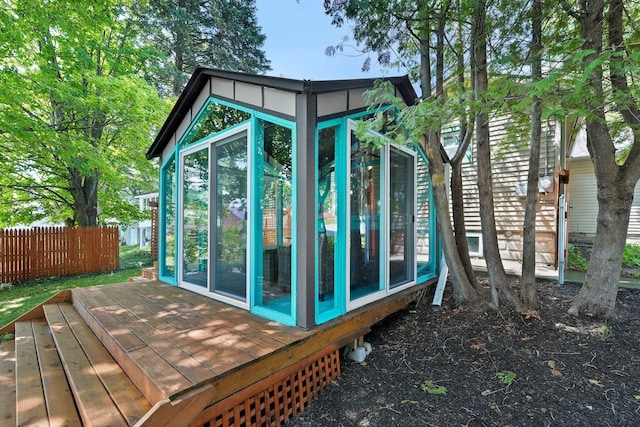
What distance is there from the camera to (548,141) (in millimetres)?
6512

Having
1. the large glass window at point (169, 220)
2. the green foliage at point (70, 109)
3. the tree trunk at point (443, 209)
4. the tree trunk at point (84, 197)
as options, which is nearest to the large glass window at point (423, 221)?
the tree trunk at point (443, 209)

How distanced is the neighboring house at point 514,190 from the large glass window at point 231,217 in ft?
14.2

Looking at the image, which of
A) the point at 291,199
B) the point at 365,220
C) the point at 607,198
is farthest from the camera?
the point at 365,220

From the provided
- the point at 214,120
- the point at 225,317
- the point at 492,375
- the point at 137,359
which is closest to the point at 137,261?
the point at 214,120

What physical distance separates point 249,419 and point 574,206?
10307 millimetres

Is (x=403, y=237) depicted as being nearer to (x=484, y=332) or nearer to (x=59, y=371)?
(x=484, y=332)

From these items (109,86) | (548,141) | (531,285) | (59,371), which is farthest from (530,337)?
(109,86)

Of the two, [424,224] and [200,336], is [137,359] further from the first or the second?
[424,224]

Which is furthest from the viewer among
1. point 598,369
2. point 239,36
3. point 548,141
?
point 239,36

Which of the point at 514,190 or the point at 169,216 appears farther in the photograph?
the point at 514,190

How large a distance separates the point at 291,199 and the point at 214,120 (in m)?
1.76

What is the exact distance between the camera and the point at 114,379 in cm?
214

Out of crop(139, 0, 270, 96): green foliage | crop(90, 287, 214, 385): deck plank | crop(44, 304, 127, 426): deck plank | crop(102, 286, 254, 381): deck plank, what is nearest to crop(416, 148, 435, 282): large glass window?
crop(102, 286, 254, 381): deck plank

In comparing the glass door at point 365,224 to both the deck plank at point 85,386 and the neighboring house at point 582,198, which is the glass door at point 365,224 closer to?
the deck plank at point 85,386
